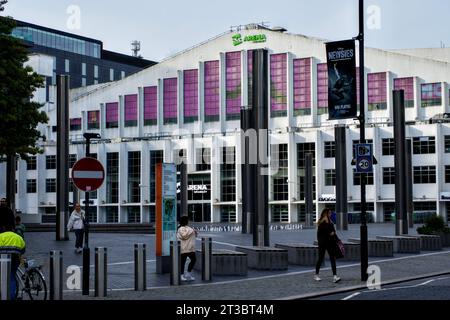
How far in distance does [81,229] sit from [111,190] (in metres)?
70.2

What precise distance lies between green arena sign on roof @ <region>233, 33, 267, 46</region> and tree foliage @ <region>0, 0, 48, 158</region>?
5723cm

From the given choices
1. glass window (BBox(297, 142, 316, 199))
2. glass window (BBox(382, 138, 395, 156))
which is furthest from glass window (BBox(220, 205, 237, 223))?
glass window (BBox(382, 138, 395, 156))

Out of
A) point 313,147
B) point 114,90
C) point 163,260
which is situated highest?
point 114,90

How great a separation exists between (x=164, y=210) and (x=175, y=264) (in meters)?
2.35

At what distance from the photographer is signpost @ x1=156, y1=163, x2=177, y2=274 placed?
2084cm

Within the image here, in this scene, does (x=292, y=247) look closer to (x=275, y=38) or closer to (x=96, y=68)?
(x=275, y=38)

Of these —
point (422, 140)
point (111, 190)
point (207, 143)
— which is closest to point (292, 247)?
point (422, 140)

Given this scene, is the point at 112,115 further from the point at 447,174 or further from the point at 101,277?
the point at 101,277

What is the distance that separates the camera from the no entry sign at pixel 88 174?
55.8 ft

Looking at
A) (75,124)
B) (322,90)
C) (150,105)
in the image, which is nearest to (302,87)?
(322,90)

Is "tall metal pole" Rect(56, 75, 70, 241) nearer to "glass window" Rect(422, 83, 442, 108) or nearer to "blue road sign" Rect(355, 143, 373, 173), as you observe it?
"blue road sign" Rect(355, 143, 373, 173)

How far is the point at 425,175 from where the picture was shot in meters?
80.9

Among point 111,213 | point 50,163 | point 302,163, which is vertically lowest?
point 111,213

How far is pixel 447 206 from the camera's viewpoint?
81062mm
